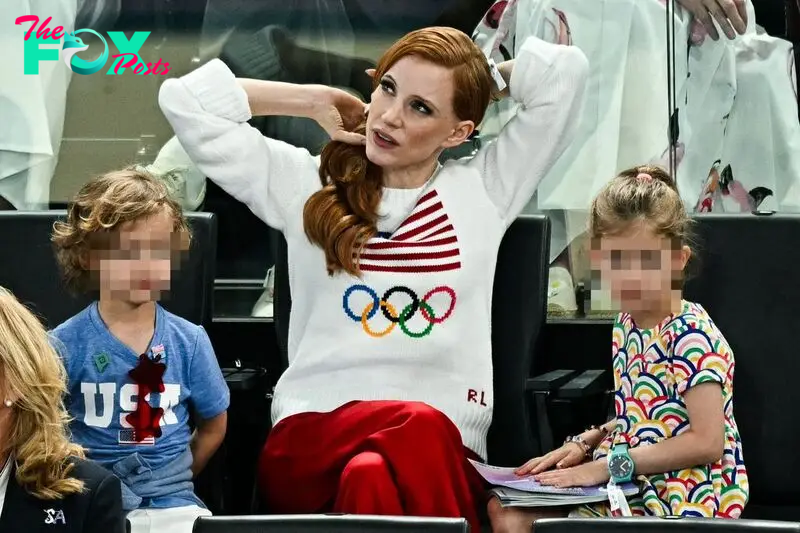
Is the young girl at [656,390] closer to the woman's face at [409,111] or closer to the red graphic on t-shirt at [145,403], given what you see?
the woman's face at [409,111]

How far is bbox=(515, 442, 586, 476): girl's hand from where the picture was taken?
2471 millimetres

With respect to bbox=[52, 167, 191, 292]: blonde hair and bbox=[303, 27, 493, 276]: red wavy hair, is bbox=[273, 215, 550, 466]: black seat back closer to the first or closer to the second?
bbox=[303, 27, 493, 276]: red wavy hair

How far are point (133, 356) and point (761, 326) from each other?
1250 mm

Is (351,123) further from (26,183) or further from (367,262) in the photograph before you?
(26,183)

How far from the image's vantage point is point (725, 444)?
2.43 meters

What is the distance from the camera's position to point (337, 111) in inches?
109

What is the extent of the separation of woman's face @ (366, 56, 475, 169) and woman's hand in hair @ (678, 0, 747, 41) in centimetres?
102

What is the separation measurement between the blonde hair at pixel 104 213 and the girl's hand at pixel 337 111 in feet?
1.38

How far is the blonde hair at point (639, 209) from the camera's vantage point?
2.46 m

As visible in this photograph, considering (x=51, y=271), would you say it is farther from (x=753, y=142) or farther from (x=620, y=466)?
(x=753, y=142)

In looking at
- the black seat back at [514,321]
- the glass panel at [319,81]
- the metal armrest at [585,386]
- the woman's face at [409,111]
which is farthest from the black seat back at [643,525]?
the glass panel at [319,81]

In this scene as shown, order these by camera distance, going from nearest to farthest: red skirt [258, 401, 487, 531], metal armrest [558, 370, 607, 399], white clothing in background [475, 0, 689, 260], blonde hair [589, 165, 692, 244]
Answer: red skirt [258, 401, 487, 531] < blonde hair [589, 165, 692, 244] < metal armrest [558, 370, 607, 399] < white clothing in background [475, 0, 689, 260]

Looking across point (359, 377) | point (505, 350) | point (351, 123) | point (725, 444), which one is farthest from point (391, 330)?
point (725, 444)

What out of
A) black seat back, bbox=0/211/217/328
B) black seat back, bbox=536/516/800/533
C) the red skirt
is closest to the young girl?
the red skirt
